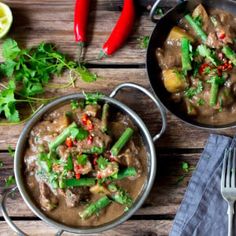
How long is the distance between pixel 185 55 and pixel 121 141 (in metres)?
0.52

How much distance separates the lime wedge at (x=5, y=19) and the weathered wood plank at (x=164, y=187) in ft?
2.07

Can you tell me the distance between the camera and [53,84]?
2842 mm

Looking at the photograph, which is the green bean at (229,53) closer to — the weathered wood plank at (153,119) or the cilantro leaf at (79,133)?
the weathered wood plank at (153,119)

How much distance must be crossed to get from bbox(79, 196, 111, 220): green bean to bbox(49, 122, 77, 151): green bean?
324 mm

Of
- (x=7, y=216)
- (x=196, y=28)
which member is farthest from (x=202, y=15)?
Answer: (x=7, y=216)

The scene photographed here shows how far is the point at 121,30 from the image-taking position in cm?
280

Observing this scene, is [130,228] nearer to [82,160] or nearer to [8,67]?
[82,160]

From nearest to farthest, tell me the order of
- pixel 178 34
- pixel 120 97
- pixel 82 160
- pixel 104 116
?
pixel 82 160 < pixel 104 116 < pixel 178 34 < pixel 120 97

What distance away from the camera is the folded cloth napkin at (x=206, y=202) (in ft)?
9.06

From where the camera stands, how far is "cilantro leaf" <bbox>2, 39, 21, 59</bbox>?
275 cm

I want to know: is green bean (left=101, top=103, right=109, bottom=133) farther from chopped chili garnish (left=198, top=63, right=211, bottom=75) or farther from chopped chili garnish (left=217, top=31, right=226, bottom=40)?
chopped chili garnish (left=217, top=31, right=226, bottom=40)

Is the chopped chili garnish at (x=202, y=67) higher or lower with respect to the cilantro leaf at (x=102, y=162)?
higher

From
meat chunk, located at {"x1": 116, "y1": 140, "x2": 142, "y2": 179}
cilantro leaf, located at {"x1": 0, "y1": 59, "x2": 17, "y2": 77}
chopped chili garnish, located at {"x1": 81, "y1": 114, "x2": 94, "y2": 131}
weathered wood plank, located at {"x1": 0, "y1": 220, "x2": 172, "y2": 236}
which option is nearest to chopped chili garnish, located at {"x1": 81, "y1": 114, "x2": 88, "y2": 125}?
chopped chili garnish, located at {"x1": 81, "y1": 114, "x2": 94, "y2": 131}

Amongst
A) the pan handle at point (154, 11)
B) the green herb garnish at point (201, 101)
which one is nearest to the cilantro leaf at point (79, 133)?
the green herb garnish at point (201, 101)
